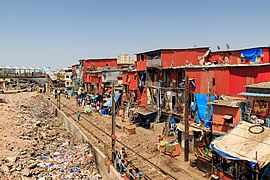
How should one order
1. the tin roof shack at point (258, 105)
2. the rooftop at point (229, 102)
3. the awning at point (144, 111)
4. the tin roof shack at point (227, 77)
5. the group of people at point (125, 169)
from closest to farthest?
the tin roof shack at point (258, 105), the group of people at point (125, 169), the rooftop at point (229, 102), the tin roof shack at point (227, 77), the awning at point (144, 111)

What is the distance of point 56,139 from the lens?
98.9ft

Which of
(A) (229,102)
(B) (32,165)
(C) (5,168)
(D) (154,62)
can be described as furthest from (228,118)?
(C) (5,168)

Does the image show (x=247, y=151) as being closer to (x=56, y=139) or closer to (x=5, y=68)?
(x=56, y=139)

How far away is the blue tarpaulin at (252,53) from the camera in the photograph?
24.1 meters

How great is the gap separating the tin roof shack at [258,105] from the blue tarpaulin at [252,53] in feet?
27.7

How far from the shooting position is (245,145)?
14.4 metres

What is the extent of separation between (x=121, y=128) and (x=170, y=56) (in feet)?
37.4

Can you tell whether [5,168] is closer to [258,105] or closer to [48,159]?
[48,159]

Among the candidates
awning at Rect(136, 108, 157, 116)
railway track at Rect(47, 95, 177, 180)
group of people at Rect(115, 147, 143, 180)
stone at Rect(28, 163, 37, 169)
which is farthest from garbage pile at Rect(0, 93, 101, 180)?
awning at Rect(136, 108, 157, 116)

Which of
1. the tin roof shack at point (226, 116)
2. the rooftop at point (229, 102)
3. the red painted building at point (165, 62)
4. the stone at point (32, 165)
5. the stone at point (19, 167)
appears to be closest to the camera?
the tin roof shack at point (226, 116)

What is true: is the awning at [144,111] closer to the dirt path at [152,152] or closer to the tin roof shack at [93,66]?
the dirt path at [152,152]

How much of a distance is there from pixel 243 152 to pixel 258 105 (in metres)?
4.38

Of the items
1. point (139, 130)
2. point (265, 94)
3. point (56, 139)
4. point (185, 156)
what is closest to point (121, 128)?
point (139, 130)

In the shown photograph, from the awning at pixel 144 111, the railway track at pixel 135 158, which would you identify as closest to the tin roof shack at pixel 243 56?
the awning at pixel 144 111
